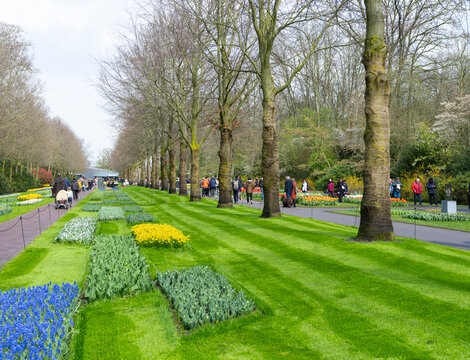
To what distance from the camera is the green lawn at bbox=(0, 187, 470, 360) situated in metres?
4.33

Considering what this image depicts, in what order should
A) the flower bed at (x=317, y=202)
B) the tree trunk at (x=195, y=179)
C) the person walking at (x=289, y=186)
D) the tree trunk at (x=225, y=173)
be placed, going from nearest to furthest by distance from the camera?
the tree trunk at (x=225, y=173) < the person walking at (x=289, y=186) < the flower bed at (x=317, y=202) < the tree trunk at (x=195, y=179)

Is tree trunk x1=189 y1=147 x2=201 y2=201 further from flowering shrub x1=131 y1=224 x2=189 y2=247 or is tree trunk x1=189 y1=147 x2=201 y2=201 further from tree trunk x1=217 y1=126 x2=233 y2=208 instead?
flowering shrub x1=131 y1=224 x2=189 y2=247

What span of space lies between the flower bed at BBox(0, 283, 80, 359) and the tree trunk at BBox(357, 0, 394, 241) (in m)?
6.48

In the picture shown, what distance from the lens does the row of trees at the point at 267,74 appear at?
9.46 metres

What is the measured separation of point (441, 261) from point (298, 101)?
47983mm

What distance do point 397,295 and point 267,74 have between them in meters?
10.8

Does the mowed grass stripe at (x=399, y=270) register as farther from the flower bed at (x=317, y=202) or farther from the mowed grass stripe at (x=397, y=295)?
the flower bed at (x=317, y=202)

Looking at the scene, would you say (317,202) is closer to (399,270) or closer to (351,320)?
(399,270)

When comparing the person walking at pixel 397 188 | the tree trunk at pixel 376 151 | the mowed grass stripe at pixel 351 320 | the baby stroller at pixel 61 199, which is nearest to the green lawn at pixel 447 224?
the tree trunk at pixel 376 151

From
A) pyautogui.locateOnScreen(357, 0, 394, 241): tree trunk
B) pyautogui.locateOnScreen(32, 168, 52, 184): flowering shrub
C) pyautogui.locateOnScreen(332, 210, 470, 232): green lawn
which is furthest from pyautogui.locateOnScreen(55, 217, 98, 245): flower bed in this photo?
pyautogui.locateOnScreen(32, 168, 52, 184): flowering shrub

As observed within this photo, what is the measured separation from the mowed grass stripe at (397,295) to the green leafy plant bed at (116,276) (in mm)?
3165

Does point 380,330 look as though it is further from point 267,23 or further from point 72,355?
point 267,23

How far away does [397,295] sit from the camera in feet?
19.1

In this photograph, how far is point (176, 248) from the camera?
9.87m
